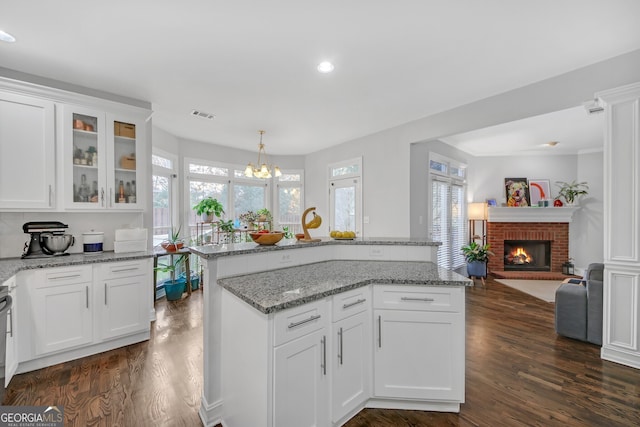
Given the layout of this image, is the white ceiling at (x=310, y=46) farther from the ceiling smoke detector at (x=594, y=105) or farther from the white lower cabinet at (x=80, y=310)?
the white lower cabinet at (x=80, y=310)

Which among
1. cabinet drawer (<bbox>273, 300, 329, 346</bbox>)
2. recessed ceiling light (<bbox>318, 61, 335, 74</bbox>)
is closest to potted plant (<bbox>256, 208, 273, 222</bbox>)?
recessed ceiling light (<bbox>318, 61, 335, 74</bbox>)

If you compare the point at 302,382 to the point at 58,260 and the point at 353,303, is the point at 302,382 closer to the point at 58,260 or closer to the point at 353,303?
the point at 353,303

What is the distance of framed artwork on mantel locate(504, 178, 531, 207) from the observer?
20.2 feet

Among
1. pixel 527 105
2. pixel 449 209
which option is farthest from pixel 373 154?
pixel 527 105

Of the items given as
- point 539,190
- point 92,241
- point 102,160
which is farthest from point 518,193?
point 92,241

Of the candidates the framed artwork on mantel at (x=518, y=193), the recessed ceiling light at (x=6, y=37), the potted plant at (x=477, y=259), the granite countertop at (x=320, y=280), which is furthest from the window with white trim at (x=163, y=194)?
the framed artwork on mantel at (x=518, y=193)

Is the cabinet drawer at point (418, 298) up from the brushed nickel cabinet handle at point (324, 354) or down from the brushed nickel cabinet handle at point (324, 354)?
up

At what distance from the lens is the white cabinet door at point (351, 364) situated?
1656mm

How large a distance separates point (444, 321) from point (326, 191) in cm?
438

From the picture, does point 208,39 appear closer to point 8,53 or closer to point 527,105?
point 8,53

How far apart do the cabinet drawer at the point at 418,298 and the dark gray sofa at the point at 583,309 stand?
214cm

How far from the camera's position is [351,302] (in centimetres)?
176

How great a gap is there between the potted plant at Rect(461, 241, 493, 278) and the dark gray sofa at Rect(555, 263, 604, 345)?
2324 millimetres

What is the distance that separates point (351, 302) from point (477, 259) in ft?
15.4
